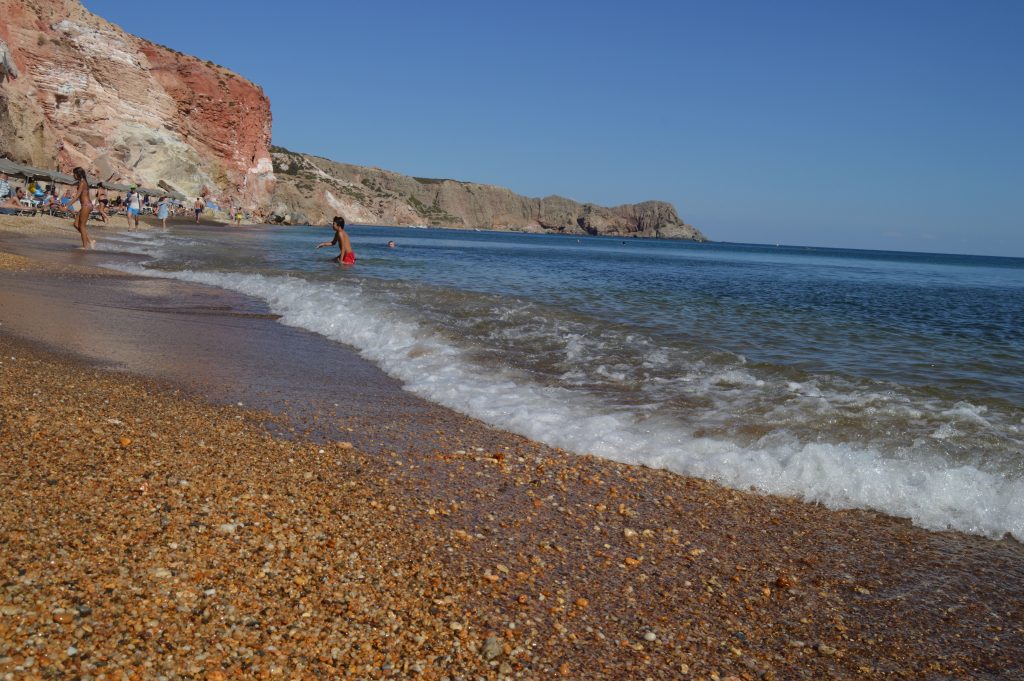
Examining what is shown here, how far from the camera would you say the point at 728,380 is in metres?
7.79

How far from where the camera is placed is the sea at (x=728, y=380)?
193 inches

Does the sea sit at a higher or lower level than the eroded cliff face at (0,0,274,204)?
lower

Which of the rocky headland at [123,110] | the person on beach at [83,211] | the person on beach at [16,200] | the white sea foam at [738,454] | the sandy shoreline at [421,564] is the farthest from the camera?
the rocky headland at [123,110]

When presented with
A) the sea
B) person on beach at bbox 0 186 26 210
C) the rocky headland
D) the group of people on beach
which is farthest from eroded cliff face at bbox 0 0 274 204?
the sea

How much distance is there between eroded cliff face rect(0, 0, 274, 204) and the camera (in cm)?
3966

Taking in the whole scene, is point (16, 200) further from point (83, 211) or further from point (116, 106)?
point (116, 106)

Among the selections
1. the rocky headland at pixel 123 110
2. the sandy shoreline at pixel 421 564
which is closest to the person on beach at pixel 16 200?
the rocky headland at pixel 123 110

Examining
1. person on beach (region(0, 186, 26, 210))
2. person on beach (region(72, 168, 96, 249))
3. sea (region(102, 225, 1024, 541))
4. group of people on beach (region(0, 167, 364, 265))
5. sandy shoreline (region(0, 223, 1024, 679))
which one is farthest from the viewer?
person on beach (region(0, 186, 26, 210))

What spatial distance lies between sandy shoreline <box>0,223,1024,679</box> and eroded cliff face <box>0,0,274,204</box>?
40.1 meters

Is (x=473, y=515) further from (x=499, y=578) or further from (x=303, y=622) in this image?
(x=303, y=622)

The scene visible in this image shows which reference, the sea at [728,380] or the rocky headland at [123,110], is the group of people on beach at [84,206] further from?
the sea at [728,380]

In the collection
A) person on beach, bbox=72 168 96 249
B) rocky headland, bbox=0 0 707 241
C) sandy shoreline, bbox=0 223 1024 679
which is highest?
rocky headland, bbox=0 0 707 241

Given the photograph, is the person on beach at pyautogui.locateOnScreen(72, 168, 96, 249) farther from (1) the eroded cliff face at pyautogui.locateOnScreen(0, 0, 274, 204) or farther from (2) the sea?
(1) the eroded cliff face at pyautogui.locateOnScreen(0, 0, 274, 204)

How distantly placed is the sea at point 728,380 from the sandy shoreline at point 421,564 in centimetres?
50
